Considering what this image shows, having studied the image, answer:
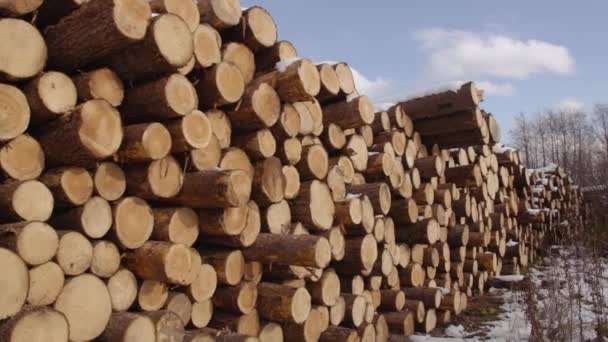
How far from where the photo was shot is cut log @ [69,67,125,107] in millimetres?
3090

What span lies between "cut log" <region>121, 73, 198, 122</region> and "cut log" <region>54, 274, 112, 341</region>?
1013 mm

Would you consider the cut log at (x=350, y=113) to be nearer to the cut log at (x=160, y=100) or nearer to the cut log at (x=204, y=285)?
the cut log at (x=160, y=100)

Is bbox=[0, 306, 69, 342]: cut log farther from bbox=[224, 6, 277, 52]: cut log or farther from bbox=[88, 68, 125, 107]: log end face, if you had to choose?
bbox=[224, 6, 277, 52]: cut log

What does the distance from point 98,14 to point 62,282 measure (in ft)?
4.62

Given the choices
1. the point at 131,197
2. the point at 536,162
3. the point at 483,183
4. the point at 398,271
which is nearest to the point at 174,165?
the point at 131,197

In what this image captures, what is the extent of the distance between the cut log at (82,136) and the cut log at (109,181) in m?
0.09

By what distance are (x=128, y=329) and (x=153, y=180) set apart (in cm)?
86

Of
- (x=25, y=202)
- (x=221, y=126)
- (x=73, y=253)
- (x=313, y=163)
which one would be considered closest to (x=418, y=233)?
(x=313, y=163)

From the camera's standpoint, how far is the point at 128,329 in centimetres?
292

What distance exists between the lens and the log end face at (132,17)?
2939 mm

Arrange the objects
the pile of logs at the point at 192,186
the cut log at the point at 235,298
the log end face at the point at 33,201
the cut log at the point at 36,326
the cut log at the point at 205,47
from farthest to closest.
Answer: the cut log at the point at 235,298
the cut log at the point at 205,47
the pile of logs at the point at 192,186
the log end face at the point at 33,201
the cut log at the point at 36,326

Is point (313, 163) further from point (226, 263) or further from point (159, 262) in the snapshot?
point (159, 262)

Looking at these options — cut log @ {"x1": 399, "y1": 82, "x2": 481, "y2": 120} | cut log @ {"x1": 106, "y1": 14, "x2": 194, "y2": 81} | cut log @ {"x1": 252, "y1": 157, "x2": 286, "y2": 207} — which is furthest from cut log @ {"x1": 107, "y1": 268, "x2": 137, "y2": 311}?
cut log @ {"x1": 399, "y1": 82, "x2": 481, "y2": 120}

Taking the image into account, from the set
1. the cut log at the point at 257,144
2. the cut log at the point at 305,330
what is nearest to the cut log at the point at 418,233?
the cut log at the point at 305,330
